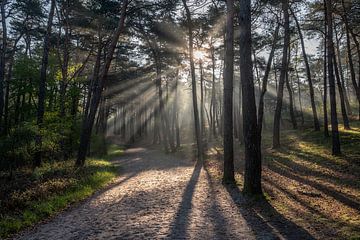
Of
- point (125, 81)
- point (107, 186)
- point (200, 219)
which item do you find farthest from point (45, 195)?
point (125, 81)

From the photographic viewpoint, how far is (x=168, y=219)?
285 inches

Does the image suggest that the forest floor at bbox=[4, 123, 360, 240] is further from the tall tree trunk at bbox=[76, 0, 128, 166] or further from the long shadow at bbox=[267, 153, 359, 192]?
the tall tree trunk at bbox=[76, 0, 128, 166]

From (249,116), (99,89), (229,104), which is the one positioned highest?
(99,89)

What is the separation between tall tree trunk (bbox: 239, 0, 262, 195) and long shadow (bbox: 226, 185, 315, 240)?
61 cm

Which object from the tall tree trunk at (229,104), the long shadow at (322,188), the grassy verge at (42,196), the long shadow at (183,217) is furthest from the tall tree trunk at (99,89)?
the long shadow at (322,188)

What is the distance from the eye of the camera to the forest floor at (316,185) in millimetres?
6673

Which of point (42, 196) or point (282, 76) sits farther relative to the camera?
point (282, 76)

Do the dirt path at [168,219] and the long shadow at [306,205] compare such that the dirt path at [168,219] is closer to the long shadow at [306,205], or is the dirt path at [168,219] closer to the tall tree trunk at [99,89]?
the long shadow at [306,205]

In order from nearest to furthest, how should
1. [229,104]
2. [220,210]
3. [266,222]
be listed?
[266,222] → [220,210] → [229,104]

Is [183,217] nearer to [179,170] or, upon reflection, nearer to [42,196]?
[42,196]

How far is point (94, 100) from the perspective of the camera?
51.9 ft

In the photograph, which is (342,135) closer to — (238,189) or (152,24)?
(238,189)

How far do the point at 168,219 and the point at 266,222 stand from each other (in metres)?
2.31

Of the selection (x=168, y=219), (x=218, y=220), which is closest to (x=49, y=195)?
(x=168, y=219)
